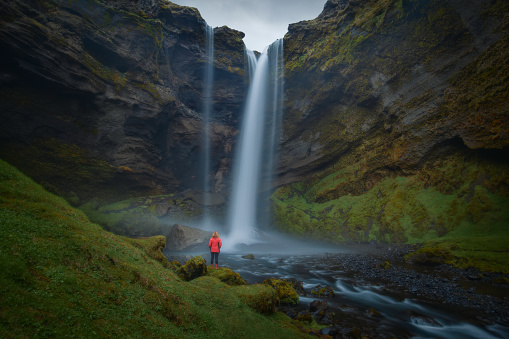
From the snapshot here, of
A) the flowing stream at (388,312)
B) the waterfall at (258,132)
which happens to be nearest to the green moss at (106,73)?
the waterfall at (258,132)

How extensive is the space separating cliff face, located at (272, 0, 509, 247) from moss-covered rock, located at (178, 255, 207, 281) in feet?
88.5

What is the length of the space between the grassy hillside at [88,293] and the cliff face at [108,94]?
24501mm

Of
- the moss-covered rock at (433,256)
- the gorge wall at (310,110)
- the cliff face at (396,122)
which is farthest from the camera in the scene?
the gorge wall at (310,110)

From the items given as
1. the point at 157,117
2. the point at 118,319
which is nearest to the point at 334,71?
the point at 157,117

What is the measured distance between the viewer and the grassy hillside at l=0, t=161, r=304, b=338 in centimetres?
388

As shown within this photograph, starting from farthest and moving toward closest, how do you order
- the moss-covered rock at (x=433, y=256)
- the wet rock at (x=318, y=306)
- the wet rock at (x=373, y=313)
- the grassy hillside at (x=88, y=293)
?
the moss-covered rock at (x=433, y=256) → the wet rock at (x=373, y=313) → the wet rock at (x=318, y=306) → the grassy hillside at (x=88, y=293)

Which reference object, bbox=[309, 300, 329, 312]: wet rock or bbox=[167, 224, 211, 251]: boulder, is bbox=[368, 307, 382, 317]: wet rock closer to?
bbox=[309, 300, 329, 312]: wet rock

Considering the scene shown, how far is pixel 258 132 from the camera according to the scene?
54000 millimetres

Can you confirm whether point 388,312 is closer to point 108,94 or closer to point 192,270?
point 192,270

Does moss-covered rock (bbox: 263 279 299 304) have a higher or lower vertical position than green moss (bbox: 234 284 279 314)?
lower

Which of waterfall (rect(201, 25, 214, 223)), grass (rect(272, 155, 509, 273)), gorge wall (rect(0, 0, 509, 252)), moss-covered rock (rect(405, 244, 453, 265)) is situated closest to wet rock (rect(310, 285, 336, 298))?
moss-covered rock (rect(405, 244, 453, 265))

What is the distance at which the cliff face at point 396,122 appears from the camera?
26750 mm

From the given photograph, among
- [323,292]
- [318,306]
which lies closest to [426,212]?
[323,292]

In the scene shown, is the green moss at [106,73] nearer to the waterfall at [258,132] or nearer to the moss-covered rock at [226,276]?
the waterfall at [258,132]
